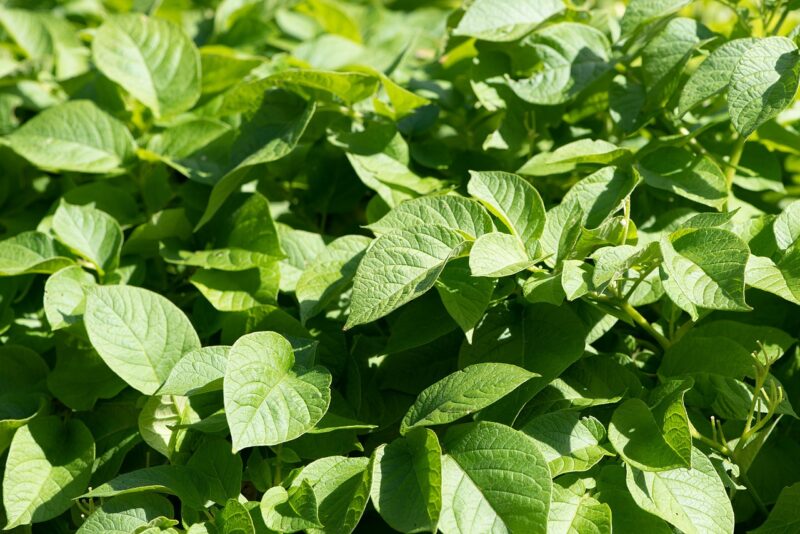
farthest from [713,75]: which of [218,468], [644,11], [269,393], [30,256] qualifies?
[30,256]

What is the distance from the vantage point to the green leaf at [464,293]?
0.98 m

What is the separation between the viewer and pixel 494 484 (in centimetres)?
89

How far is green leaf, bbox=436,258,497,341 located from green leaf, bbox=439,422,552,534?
119mm

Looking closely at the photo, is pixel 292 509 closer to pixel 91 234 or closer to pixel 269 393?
pixel 269 393

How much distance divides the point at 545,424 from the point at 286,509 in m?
0.30

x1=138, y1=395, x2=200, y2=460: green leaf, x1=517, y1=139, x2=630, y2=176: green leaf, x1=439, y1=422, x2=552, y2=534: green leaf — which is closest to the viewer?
x1=439, y1=422, x2=552, y2=534: green leaf

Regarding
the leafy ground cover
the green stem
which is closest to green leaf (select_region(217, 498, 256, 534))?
the leafy ground cover

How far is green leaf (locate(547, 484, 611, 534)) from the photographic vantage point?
91cm

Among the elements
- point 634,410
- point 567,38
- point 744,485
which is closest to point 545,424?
point 634,410

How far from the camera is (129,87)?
4.98ft

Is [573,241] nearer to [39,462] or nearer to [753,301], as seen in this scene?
[753,301]

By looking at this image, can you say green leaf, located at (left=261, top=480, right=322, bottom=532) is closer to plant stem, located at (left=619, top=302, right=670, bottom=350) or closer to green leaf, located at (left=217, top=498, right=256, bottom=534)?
green leaf, located at (left=217, top=498, right=256, bottom=534)

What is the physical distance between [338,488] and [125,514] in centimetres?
24

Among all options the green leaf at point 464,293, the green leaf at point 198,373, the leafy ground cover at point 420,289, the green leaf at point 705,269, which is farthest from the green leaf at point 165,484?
the green leaf at point 705,269
